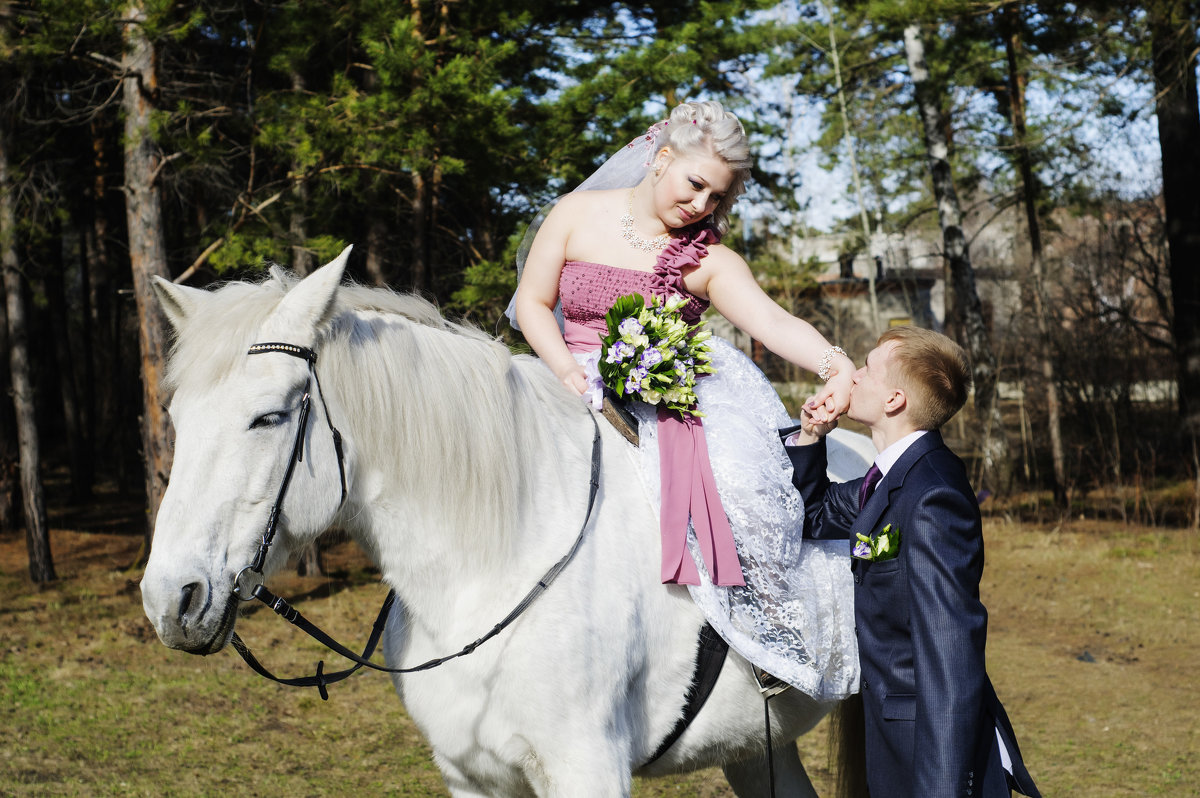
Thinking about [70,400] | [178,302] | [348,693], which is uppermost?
[70,400]

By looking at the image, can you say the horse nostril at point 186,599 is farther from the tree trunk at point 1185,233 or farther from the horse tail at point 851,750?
the tree trunk at point 1185,233

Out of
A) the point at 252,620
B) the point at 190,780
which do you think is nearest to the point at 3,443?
the point at 252,620

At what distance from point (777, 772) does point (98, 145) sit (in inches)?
470

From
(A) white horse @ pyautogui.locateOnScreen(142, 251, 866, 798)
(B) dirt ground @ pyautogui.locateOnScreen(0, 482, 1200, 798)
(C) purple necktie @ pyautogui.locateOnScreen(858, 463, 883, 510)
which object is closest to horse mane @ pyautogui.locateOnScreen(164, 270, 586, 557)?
(A) white horse @ pyautogui.locateOnScreen(142, 251, 866, 798)

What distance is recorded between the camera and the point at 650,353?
2.45m

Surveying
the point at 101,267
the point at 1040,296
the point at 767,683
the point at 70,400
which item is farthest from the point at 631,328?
the point at 70,400

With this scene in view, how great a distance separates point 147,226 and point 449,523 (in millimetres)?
7795

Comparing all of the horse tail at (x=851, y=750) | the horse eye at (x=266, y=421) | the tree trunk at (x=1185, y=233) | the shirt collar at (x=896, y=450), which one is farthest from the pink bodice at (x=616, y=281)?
the tree trunk at (x=1185, y=233)

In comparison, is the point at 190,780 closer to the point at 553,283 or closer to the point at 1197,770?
the point at 553,283

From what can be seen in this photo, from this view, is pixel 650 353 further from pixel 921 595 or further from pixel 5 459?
pixel 5 459

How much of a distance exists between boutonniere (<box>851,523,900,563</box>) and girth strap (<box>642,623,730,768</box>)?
0.50m

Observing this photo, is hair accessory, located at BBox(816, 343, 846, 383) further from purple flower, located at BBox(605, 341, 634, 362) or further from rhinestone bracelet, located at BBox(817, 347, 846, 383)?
purple flower, located at BBox(605, 341, 634, 362)

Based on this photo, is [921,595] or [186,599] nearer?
[186,599]

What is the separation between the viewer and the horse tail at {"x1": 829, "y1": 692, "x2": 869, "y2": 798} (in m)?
3.29
